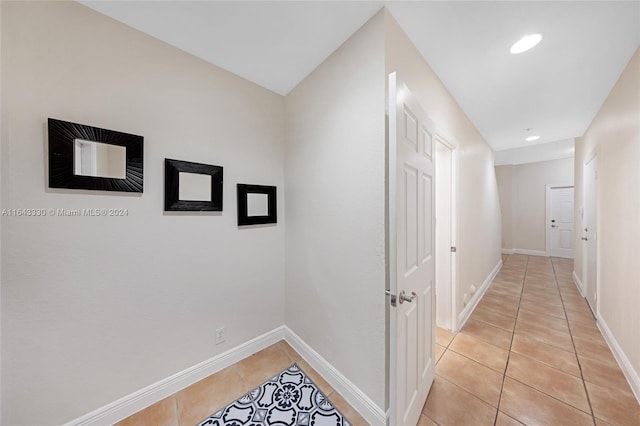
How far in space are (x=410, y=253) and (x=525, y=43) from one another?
1715mm

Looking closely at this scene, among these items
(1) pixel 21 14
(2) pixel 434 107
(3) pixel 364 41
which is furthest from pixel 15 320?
(2) pixel 434 107

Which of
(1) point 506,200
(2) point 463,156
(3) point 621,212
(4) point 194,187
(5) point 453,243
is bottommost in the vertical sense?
(5) point 453,243

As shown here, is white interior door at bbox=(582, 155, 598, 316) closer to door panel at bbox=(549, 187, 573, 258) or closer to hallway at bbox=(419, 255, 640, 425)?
hallway at bbox=(419, 255, 640, 425)

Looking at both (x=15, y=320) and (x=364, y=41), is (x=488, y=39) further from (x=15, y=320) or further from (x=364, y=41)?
(x=15, y=320)

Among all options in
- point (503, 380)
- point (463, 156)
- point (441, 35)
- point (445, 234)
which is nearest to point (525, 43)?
point (441, 35)

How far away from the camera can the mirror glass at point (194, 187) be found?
1579 millimetres

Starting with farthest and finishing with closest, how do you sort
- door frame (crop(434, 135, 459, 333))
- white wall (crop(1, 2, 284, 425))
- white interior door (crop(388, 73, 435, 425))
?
door frame (crop(434, 135, 459, 333))
white wall (crop(1, 2, 284, 425))
white interior door (crop(388, 73, 435, 425))

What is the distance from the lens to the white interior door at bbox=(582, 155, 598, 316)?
258 centimetres

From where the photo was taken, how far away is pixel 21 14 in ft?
3.60

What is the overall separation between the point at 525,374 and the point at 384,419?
1318 millimetres

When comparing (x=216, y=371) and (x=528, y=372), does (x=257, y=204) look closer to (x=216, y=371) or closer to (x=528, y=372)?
(x=216, y=371)

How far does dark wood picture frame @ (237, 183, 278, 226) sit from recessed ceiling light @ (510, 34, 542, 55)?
2113 millimetres

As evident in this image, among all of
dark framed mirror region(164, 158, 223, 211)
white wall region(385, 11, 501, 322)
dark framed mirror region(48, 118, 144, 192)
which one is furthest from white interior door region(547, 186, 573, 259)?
dark framed mirror region(48, 118, 144, 192)

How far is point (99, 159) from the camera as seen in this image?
1.28m
